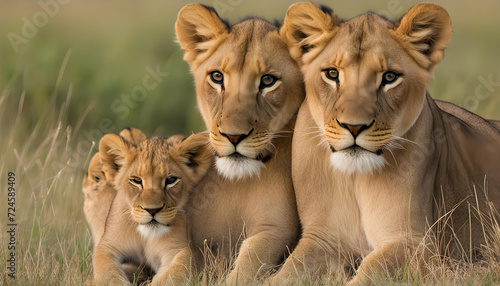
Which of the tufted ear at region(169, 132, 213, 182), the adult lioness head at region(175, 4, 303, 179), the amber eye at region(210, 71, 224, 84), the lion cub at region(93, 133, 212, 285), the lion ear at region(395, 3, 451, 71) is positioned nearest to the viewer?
the lion ear at region(395, 3, 451, 71)

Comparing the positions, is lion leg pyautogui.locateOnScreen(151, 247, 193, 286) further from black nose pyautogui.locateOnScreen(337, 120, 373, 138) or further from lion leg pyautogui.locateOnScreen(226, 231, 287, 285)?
black nose pyautogui.locateOnScreen(337, 120, 373, 138)

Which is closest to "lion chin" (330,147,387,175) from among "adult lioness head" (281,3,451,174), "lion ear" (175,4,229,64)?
"adult lioness head" (281,3,451,174)

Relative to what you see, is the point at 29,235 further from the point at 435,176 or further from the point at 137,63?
the point at 137,63

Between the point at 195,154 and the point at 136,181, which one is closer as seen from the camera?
the point at 136,181

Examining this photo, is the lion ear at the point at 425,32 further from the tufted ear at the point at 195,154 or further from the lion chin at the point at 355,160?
the tufted ear at the point at 195,154

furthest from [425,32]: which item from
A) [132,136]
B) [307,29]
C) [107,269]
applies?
[107,269]

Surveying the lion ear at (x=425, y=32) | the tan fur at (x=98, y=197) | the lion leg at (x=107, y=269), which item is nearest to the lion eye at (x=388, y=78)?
the lion ear at (x=425, y=32)

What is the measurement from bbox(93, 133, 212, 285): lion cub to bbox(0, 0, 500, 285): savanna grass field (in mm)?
223

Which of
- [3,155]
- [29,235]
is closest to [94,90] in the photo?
[3,155]

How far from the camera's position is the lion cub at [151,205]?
13.2ft

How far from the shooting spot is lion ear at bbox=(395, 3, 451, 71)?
12.3 ft

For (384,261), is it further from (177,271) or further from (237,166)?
(177,271)

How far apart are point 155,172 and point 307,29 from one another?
1070mm

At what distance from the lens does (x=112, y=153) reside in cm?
436
